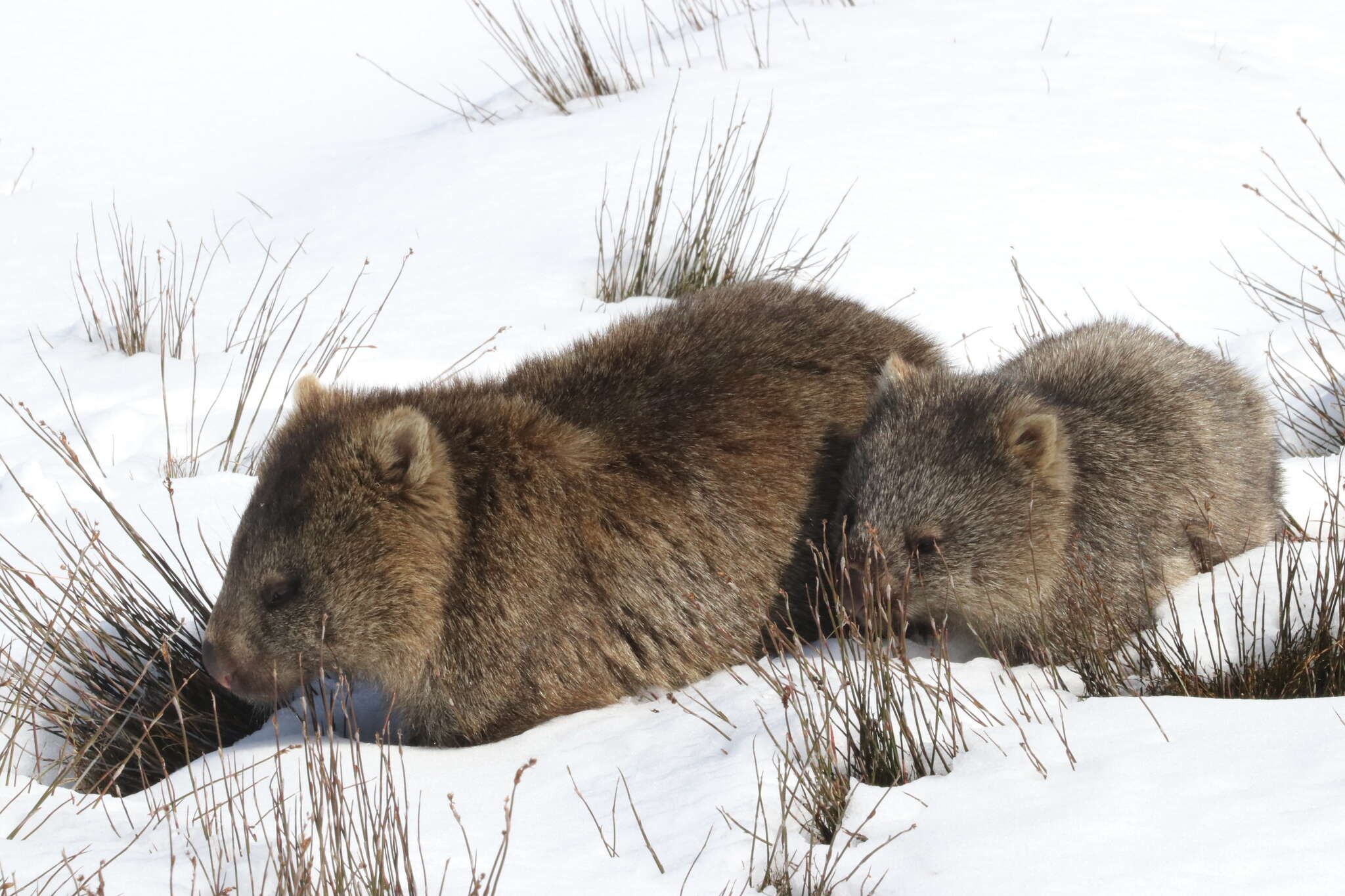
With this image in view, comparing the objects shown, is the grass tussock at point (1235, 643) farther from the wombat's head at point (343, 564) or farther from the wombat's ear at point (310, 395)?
the wombat's ear at point (310, 395)

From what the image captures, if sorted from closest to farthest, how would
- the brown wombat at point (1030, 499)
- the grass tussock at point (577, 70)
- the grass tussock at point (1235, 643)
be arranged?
the grass tussock at point (1235, 643) → the brown wombat at point (1030, 499) → the grass tussock at point (577, 70)

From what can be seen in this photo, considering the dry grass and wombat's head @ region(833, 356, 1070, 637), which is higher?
the dry grass

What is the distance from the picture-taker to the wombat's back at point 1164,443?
4.84 metres

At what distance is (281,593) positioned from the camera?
4.32 m

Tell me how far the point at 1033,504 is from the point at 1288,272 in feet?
16.2

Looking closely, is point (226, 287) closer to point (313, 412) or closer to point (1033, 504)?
point (313, 412)

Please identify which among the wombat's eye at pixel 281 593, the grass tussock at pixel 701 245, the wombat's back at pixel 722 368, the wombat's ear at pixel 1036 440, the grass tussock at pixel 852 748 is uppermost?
the grass tussock at pixel 701 245

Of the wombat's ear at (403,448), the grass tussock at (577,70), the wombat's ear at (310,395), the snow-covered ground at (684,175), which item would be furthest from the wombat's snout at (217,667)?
the grass tussock at (577,70)

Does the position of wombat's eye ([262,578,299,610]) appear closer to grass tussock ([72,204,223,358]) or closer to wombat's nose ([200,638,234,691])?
wombat's nose ([200,638,234,691])

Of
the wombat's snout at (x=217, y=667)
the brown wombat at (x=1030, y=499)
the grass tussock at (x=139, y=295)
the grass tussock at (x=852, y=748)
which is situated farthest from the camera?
the grass tussock at (x=139, y=295)

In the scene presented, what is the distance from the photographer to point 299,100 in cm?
1490

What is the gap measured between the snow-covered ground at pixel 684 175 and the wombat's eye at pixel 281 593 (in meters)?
0.45

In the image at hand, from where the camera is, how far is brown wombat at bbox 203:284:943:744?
4.33m

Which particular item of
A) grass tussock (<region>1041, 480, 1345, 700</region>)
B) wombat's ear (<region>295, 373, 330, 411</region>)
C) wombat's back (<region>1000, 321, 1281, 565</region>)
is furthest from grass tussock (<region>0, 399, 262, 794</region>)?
wombat's back (<region>1000, 321, 1281, 565</region>)
